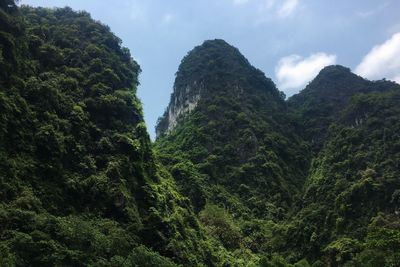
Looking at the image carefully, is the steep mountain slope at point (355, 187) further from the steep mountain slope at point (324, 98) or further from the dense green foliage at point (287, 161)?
the steep mountain slope at point (324, 98)

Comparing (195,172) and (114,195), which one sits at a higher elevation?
(195,172)

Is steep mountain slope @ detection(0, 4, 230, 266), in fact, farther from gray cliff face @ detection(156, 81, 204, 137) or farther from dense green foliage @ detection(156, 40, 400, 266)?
gray cliff face @ detection(156, 81, 204, 137)

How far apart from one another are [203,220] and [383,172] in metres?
21.3

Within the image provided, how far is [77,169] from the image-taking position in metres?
44.2

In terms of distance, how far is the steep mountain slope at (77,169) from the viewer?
33.2 m

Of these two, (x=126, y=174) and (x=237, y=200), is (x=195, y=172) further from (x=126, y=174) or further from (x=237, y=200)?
(x=126, y=174)

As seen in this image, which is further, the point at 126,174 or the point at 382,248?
the point at 126,174

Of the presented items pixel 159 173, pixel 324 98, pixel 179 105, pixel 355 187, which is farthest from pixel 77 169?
pixel 324 98

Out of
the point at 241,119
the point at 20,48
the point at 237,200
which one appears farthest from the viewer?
the point at 241,119

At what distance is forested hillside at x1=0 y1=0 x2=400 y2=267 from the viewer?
1443 inches

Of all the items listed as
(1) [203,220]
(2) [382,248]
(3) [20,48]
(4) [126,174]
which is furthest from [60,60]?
(2) [382,248]

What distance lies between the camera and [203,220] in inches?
2395

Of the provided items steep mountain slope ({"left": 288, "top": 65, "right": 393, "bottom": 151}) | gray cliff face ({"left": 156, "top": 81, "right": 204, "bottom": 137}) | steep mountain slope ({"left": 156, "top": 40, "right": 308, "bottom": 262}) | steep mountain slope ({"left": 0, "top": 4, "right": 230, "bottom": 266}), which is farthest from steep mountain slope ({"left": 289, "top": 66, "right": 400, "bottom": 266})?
gray cliff face ({"left": 156, "top": 81, "right": 204, "bottom": 137})

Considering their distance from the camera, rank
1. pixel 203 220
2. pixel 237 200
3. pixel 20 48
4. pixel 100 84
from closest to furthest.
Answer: pixel 20 48, pixel 100 84, pixel 203 220, pixel 237 200
